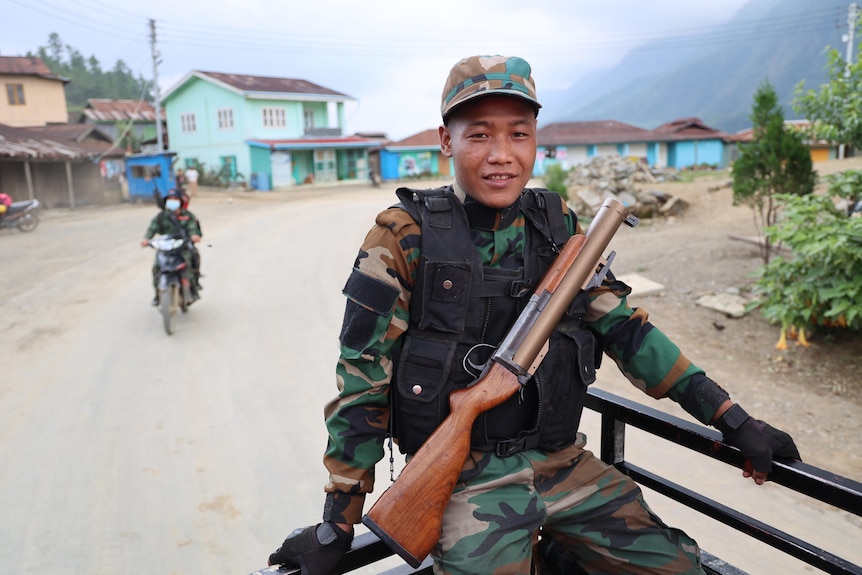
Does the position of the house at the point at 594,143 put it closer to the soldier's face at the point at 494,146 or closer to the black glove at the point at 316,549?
the soldier's face at the point at 494,146

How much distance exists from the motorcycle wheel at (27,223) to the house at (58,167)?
11.5 feet

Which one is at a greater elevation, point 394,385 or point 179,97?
point 179,97

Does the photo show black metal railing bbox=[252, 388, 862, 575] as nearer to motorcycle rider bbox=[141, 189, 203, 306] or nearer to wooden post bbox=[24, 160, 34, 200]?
motorcycle rider bbox=[141, 189, 203, 306]

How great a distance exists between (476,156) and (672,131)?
39.7m

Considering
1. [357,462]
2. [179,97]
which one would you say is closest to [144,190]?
[179,97]

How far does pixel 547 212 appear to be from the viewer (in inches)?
76.8

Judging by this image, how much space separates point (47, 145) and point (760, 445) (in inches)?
950

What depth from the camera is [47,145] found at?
20938 millimetres

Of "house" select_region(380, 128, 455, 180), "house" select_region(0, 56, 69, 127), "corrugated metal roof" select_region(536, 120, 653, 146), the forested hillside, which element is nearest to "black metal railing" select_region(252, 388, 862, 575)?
"house" select_region(0, 56, 69, 127)

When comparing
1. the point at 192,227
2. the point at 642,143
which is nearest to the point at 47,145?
the point at 192,227

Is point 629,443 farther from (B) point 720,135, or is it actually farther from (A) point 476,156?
(B) point 720,135

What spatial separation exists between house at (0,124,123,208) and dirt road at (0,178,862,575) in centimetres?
1309

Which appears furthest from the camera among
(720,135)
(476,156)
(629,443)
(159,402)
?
(720,135)

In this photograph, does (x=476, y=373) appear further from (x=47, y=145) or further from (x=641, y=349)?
(x=47, y=145)
